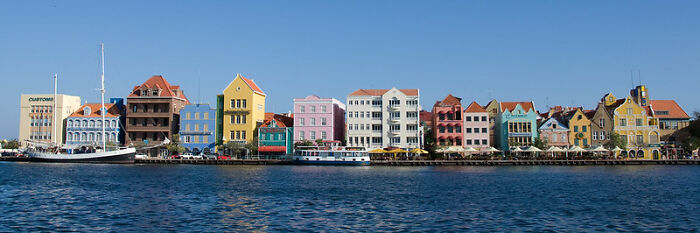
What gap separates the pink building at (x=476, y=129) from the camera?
98.8 meters

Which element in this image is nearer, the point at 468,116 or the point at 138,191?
the point at 138,191

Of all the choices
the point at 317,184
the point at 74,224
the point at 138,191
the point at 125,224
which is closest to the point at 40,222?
the point at 74,224

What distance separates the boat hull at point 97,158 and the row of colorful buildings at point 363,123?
30.8ft

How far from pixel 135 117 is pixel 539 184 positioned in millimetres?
77884

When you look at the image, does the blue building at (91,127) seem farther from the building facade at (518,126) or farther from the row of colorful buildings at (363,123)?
the building facade at (518,126)

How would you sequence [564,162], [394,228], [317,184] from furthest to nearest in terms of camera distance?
[564,162], [317,184], [394,228]

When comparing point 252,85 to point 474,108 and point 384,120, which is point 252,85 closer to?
point 384,120

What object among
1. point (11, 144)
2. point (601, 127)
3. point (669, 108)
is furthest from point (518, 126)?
point (11, 144)

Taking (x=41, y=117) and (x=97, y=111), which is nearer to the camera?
(x=97, y=111)

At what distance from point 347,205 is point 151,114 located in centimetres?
7771

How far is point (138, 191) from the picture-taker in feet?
140

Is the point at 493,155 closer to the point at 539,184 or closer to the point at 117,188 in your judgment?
the point at 539,184

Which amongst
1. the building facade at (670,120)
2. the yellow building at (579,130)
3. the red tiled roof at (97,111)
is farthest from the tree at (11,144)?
the building facade at (670,120)

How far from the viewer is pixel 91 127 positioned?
347 ft
